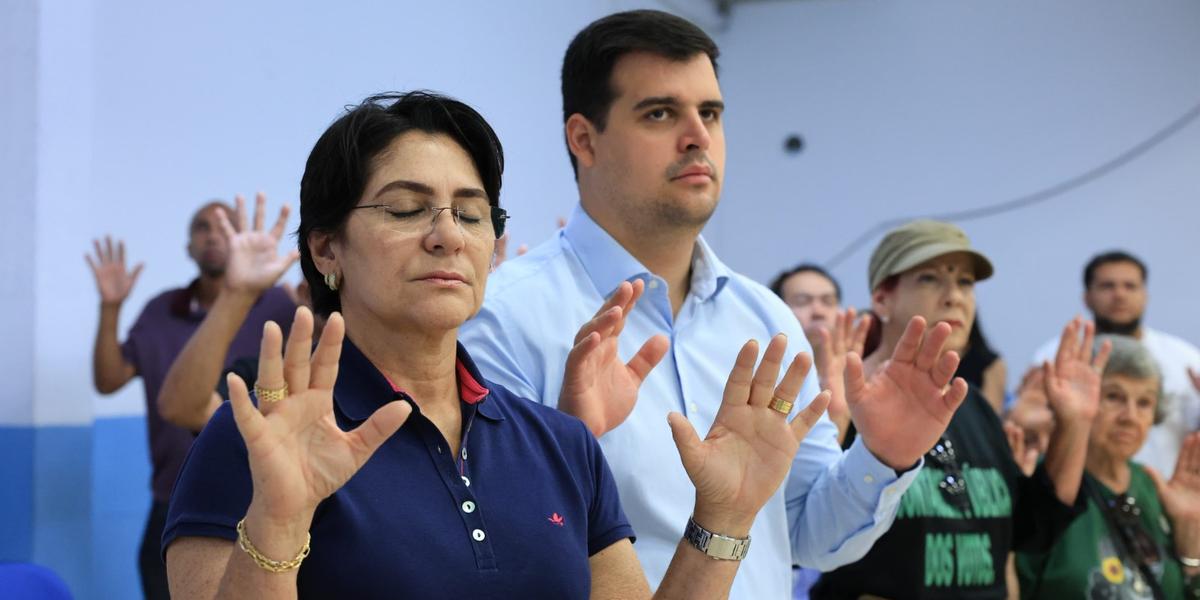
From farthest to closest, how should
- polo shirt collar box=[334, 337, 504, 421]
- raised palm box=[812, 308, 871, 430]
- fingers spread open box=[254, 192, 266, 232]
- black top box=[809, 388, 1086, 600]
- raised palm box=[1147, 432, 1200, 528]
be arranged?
raised palm box=[1147, 432, 1200, 528]
fingers spread open box=[254, 192, 266, 232]
raised palm box=[812, 308, 871, 430]
black top box=[809, 388, 1086, 600]
polo shirt collar box=[334, 337, 504, 421]

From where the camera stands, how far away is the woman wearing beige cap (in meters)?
2.27

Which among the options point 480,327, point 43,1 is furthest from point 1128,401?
point 43,1

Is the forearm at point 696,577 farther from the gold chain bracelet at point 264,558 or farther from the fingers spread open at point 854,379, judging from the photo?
the fingers spread open at point 854,379

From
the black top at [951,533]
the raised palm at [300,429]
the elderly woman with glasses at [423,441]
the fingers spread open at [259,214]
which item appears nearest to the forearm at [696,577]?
the elderly woman with glasses at [423,441]

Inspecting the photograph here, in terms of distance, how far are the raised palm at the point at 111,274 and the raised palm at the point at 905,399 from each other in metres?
2.27

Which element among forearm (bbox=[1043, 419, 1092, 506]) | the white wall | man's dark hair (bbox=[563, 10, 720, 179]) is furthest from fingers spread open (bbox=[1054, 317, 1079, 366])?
the white wall

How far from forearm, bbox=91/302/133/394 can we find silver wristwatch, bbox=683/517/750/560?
2493 mm

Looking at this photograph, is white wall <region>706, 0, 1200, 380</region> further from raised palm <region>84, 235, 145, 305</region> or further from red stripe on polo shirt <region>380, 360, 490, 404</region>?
red stripe on polo shirt <region>380, 360, 490, 404</region>

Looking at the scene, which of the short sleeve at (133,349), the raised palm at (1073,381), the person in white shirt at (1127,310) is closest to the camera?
the raised palm at (1073,381)

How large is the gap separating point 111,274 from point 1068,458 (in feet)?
7.97

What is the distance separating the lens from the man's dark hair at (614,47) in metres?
1.91

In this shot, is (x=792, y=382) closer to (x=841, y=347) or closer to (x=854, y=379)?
(x=854, y=379)

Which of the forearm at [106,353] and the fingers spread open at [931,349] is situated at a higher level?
the forearm at [106,353]

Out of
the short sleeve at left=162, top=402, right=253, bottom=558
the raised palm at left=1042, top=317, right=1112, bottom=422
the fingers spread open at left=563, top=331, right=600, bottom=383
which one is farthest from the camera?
the raised palm at left=1042, top=317, right=1112, bottom=422
